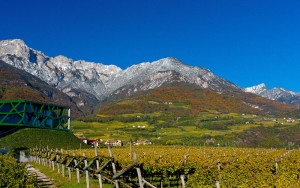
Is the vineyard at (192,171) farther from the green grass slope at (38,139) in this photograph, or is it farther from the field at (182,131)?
the field at (182,131)

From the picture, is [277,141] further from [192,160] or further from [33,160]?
[192,160]

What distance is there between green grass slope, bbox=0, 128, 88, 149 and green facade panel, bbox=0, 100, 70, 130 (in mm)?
4302

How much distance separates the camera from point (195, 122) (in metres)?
182

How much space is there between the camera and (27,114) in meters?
87.0

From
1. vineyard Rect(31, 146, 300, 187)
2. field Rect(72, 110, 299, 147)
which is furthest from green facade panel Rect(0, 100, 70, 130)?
vineyard Rect(31, 146, 300, 187)

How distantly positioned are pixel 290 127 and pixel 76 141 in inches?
4115

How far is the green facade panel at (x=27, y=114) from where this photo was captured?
85188 mm

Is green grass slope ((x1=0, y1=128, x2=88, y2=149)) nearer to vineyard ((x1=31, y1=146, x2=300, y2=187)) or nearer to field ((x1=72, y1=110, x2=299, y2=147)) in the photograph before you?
field ((x1=72, y1=110, x2=299, y2=147))

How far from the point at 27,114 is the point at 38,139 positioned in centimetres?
1089

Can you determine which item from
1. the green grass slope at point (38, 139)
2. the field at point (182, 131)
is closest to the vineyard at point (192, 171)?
the green grass slope at point (38, 139)

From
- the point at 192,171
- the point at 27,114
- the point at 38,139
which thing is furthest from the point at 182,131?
the point at 192,171

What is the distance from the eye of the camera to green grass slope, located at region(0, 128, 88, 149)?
243ft

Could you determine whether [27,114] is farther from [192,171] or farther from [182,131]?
[182,131]

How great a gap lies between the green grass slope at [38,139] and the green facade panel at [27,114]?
14.1ft
